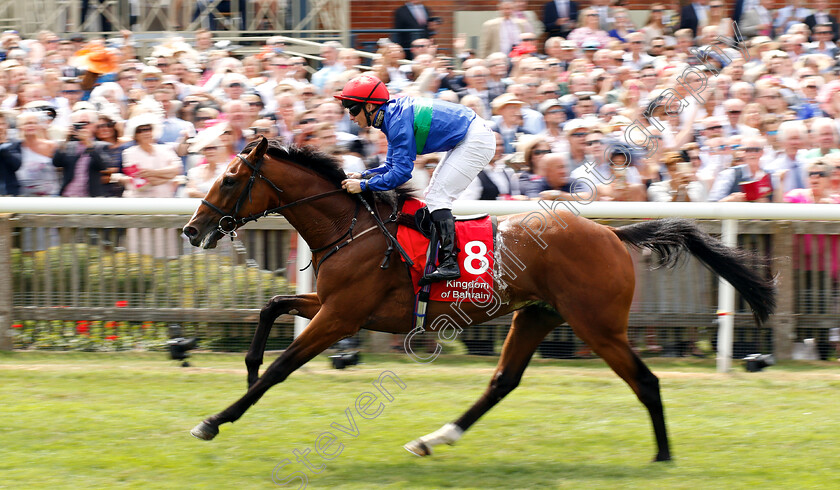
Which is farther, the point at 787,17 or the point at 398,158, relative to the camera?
the point at 787,17

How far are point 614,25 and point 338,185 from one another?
614cm

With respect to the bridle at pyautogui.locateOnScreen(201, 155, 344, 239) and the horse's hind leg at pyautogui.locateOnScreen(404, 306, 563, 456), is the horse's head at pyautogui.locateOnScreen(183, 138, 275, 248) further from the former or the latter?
the horse's hind leg at pyautogui.locateOnScreen(404, 306, 563, 456)

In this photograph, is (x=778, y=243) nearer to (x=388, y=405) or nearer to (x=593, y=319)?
(x=593, y=319)

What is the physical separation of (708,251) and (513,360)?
116cm

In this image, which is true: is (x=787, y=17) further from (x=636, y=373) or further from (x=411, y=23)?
(x=636, y=373)

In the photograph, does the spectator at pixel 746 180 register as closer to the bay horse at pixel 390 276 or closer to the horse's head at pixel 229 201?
the bay horse at pixel 390 276

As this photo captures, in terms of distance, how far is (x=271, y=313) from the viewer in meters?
4.89

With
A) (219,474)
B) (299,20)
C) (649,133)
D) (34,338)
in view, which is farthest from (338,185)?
(299,20)

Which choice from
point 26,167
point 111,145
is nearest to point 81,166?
point 111,145

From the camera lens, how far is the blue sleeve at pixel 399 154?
15.0ft

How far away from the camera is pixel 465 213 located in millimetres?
6195

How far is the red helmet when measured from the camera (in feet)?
15.1

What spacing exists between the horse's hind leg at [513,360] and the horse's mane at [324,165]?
86cm

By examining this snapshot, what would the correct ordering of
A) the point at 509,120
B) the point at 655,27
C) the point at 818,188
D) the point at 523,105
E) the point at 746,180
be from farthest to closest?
the point at 655,27 < the point at 523,105 < the point at 509,120 < the point at 746,180 < the point at 818,188
